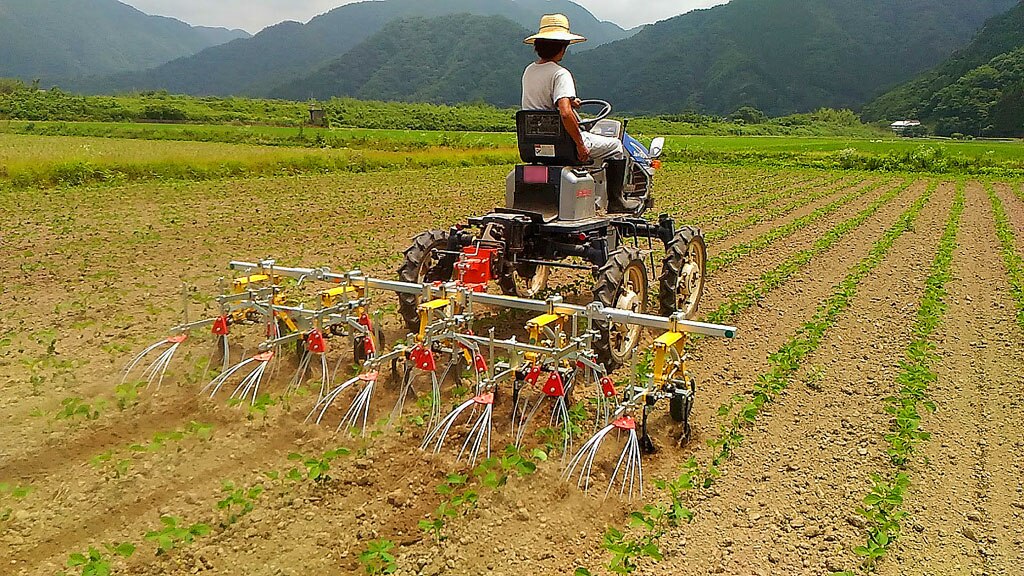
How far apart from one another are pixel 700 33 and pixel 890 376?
127 meters

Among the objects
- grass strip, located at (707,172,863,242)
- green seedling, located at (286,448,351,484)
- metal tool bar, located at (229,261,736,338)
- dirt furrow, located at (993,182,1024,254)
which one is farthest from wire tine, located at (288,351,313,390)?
dirt furrow, located at (993,182,1024,254)

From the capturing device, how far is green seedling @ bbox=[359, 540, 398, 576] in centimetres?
319

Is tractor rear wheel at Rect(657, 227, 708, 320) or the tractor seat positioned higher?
the tractor seat

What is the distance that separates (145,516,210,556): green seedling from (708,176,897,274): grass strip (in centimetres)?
724

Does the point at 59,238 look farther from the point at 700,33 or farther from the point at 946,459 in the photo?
the point at 700,33

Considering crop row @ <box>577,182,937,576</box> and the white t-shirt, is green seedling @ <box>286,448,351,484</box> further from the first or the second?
the white t-shirt

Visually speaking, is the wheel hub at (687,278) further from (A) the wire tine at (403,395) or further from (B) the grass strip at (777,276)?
(A) the wire tine at (403,395)

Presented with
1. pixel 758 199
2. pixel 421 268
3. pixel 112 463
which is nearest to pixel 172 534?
pixel 112 463

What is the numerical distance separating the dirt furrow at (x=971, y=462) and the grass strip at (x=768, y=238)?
2944mm

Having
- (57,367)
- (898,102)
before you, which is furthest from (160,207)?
(898,102)

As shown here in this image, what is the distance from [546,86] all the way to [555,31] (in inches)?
16.5

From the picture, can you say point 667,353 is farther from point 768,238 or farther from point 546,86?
point 768,238

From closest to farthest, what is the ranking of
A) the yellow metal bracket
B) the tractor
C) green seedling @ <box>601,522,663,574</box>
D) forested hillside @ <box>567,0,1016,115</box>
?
green seedling @ <box>601,522,663,574</box>
the yellow metal bracket
the tractor
forested hillside @ <box>567,0,1016,115</box>

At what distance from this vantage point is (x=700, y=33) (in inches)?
4769
